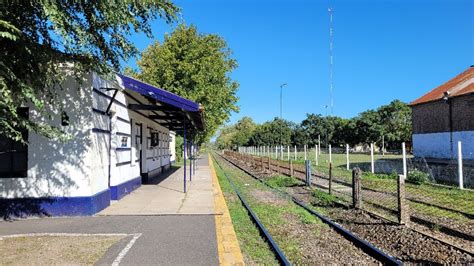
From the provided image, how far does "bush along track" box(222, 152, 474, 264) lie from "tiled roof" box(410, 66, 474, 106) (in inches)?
1005

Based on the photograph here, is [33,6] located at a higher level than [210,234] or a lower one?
higher

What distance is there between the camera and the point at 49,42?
703cm

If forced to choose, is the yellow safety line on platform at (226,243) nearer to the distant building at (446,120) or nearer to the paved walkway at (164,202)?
the paved walkway at (164,202)

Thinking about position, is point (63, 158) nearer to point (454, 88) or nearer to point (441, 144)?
point (441, 144)

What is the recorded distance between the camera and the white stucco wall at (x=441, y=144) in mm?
31531

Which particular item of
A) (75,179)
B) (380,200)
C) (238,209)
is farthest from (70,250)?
(380,200)

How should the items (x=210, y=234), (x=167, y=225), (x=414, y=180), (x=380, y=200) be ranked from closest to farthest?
(x=210, y=234) → (x=167, y=225) → (x=380, y=200) → (x=414, y=180)

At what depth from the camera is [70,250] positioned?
6441 mm

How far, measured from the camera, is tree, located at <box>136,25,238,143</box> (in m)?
30.9

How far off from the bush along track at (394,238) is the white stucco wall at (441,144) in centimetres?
2164

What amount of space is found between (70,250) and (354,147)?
4016 inches

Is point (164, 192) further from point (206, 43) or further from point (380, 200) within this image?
point (206, 43)

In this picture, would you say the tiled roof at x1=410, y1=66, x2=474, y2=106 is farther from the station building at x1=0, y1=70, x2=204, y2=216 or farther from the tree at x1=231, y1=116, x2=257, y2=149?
the tree at x1=231, y1=116, x2=257, y2=149

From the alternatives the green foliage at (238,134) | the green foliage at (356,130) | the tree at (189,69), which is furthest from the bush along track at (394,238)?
the green foliage at (238,134)
